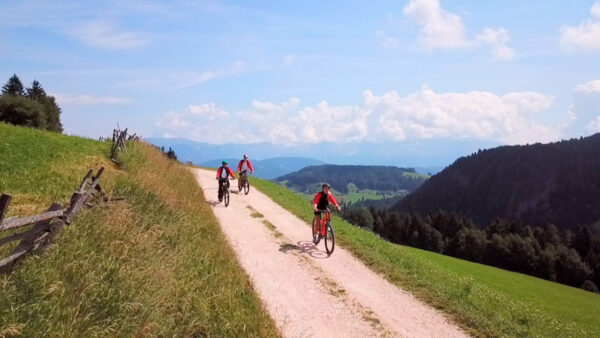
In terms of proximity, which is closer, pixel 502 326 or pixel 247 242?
pixel 502 326

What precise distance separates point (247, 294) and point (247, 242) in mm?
7326

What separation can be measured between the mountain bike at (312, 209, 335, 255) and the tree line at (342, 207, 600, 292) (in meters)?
91.0

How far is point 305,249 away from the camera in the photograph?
16859mm

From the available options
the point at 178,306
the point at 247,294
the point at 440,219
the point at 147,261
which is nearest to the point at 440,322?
the point at 247,294

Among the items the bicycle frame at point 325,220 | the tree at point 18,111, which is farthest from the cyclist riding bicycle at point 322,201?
the tree at point 18,111

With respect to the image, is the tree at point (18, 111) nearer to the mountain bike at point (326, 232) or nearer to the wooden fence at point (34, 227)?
the mountain bike at point (326, 232)

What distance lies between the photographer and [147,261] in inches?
353

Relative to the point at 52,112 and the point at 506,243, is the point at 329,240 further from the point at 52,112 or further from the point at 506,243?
the point at 506,243

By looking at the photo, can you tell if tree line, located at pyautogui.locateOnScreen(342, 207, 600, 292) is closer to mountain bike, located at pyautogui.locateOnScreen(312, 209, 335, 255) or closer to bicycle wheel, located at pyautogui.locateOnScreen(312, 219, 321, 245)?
bicycle wheel, located at pyautogui.locateOnScreen(312, 219, 321, 245)

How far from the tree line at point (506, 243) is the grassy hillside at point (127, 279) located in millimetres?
98067

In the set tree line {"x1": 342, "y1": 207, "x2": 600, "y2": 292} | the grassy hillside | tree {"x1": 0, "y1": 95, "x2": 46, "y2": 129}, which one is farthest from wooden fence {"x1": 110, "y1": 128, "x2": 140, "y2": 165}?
tree line {"x1": 342, "y1": 207, "x2": 600, "y2": 292}

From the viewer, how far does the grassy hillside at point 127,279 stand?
601 centimetres

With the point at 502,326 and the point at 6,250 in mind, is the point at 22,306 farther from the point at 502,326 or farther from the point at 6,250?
the point at 502,326

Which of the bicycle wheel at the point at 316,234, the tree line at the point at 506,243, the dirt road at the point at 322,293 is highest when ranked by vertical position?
the bicycle wheel at the point at 316,234
